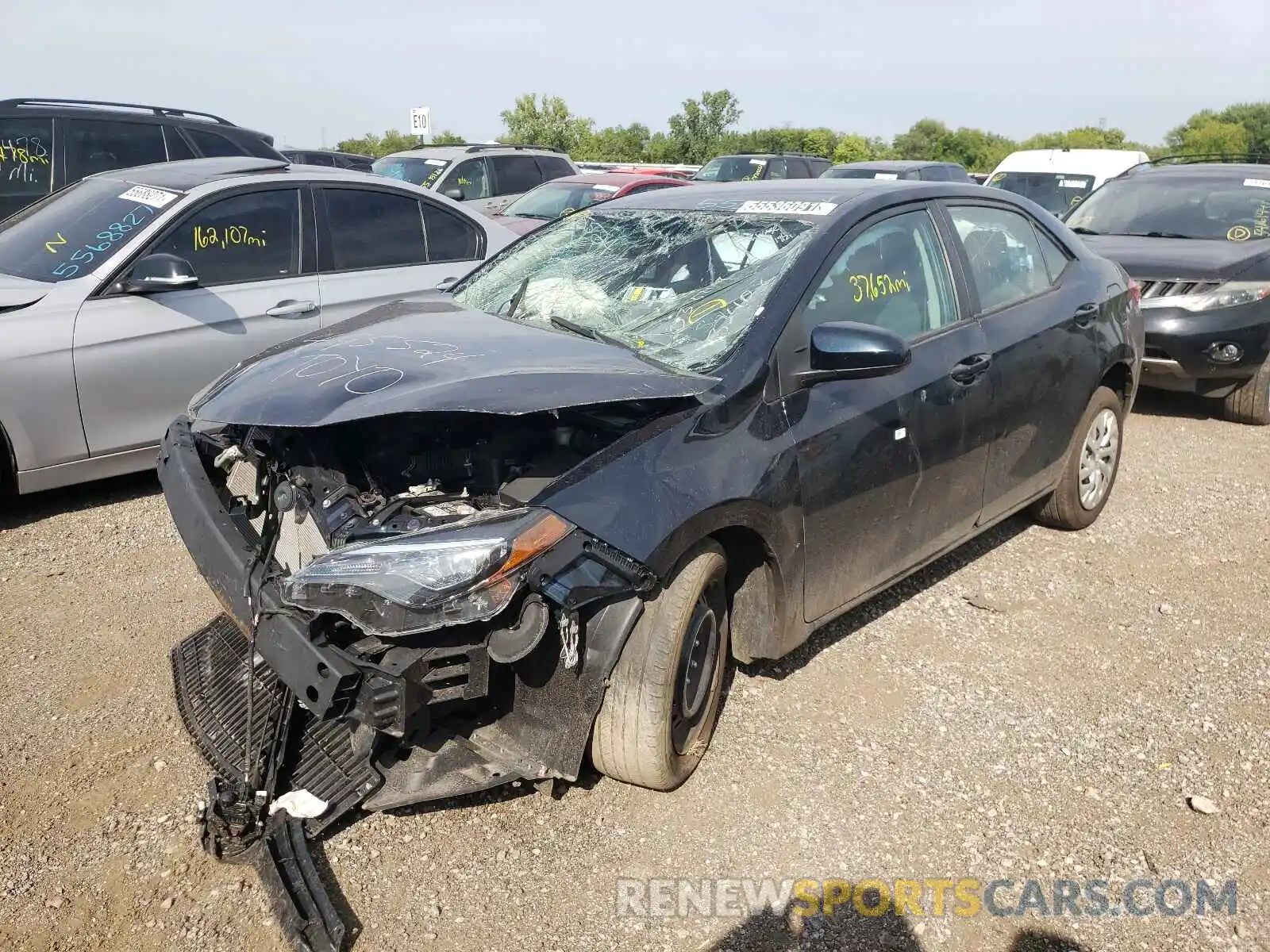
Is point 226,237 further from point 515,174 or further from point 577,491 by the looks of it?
point 515,174

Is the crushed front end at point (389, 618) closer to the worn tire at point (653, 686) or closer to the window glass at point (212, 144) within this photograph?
the worn tire at point (653, 686)

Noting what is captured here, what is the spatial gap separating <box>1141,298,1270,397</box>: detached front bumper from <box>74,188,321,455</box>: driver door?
5379 mm

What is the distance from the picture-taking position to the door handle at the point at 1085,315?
446 centimetres

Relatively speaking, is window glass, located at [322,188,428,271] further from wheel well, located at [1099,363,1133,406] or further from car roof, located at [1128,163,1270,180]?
car roof, located at [1128,163,1270,180]

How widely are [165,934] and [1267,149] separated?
191ft

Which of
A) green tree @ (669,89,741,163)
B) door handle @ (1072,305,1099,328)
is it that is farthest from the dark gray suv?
green tree @ (669,89,741,163)

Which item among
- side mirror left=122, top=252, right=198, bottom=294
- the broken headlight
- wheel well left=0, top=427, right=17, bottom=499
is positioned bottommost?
wheel well left=0, top=427, right=17, bottom=499

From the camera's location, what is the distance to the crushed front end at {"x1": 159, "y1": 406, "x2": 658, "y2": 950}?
2414 mm

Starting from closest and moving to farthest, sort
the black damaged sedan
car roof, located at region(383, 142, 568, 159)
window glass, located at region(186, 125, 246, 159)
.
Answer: the black damaged sedan → window glass, located at region(186, 125, 246, 159) → car roof, located at region(383, 142, 568, 159)

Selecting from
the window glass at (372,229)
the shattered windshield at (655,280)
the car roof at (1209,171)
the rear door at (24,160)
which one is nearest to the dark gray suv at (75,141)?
the rear door at (24,160)

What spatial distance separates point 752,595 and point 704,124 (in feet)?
125

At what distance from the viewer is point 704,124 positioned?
38.7 m

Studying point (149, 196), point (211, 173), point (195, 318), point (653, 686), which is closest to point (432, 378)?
point (653, 686)

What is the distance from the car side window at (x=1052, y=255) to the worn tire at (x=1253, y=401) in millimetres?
3293
